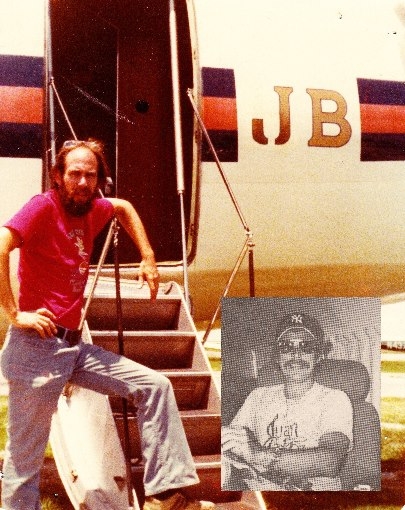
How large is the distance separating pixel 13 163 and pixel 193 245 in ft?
3.95

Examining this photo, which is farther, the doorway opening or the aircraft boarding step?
the doorway opening

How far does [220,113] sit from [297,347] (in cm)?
201

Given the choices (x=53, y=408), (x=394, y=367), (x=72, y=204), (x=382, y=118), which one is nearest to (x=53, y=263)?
(x=72, y=204)

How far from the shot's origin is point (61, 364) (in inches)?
117

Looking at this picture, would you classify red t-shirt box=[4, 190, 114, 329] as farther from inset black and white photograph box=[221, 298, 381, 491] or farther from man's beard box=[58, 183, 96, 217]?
inset black and white photograph box=[221, 298, 381, 491]

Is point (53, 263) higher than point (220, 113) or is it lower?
lower

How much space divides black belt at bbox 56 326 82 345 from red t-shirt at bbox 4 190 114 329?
0.02 meters

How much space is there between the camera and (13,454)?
2967 millimetres

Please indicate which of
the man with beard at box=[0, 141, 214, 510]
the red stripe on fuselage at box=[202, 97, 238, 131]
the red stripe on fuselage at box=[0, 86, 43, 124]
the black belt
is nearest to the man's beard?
the man with beard at box=[0, 141, 214, 510]

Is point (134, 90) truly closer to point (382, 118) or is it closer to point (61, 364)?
point (382, 118)

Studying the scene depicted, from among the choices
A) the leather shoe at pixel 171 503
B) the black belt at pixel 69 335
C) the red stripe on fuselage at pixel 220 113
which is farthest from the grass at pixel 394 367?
the black belt at pixel 69 335

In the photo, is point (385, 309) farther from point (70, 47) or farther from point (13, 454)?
point (13, 454)

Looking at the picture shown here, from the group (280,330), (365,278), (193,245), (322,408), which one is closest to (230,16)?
(193,245)

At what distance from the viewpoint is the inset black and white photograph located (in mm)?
3574
